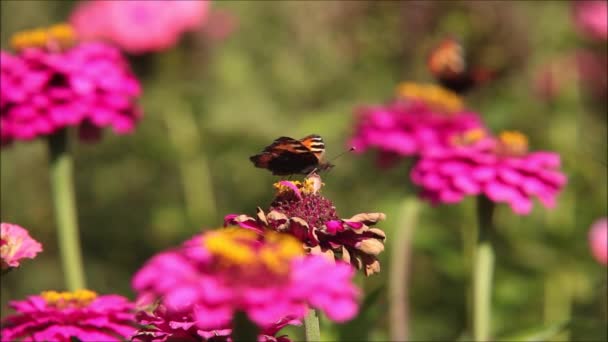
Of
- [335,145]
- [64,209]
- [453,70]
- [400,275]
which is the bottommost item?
[400,275]

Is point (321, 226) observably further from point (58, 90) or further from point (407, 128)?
point (407, 128)

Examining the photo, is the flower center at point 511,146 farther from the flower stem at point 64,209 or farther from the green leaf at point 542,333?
the flower stem at point 64,209

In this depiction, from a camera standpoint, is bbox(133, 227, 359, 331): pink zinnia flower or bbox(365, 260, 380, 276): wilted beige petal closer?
bbox(133, 227, 359, 331): pink zinnia flower

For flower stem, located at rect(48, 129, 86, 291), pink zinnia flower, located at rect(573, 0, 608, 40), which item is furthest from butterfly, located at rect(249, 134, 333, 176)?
pink zinnia flower, located at rect(573, 0, 608, 40)

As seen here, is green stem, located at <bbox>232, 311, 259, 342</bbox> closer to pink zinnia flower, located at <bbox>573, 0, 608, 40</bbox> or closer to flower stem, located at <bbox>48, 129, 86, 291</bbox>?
flower stem, located at <bbox>48, 129, 86, 291</bbox>

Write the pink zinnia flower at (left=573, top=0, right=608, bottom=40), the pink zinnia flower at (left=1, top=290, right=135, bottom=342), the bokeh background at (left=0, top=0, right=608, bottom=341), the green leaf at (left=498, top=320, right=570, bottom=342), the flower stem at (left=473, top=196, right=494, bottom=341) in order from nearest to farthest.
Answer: the pink zinnia flower at (left=1, top=290, right=135, bottom=342) → the green leaf at (left=498, top=320, right=570, bottom=342) → the flower stem at (left=473, top=196, right=494, bottom=341) → the bokeh background at (left=0, top=0, right=608, bottom=341) → the pink zinnia flower at (left=573, top=0, right=608, bottom=40)

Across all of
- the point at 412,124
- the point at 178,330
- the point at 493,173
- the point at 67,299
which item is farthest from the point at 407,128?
the point at 178,330

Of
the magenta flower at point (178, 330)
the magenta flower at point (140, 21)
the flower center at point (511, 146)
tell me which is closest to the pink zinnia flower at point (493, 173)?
the flower center at point (511, 146)
